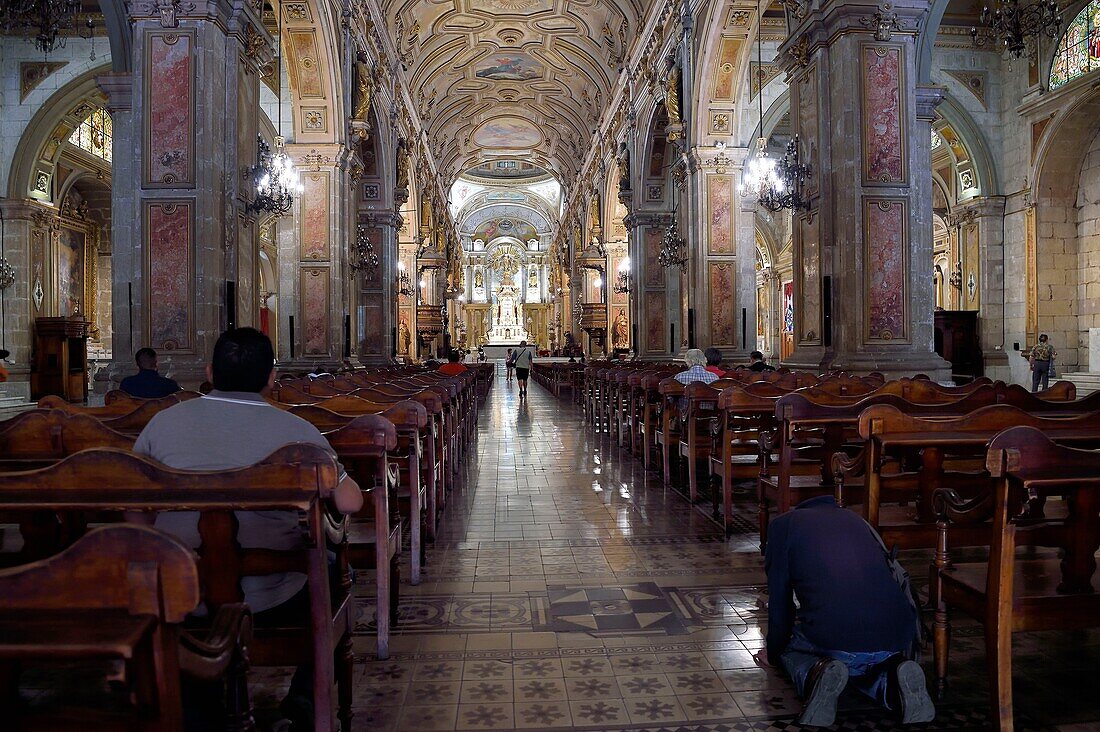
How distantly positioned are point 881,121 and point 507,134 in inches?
1176

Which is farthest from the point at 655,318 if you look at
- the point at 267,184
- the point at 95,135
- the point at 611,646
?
the point at 611,646

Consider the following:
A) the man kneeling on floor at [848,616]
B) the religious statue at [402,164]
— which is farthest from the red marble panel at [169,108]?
the religious statue at [402,164]

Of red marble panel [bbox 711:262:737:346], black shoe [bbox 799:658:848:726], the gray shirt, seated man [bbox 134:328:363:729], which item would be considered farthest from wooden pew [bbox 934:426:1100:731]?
red marble panel [bbox 711:262:737:346]

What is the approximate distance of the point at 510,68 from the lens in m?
27.8

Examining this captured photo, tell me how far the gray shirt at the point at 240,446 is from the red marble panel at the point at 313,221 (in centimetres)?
1248

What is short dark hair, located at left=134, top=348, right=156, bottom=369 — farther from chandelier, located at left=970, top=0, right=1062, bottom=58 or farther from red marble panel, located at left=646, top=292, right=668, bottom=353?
red marble panel, located at left=646, top=292, right=668, bottom=353

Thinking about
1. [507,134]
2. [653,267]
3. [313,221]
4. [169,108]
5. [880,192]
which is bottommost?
[880,192]

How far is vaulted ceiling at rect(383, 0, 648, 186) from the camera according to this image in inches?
870

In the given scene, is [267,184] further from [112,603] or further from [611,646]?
[112,603]

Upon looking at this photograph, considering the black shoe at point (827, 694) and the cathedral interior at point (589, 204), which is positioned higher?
the cathedral interior at point (589, 204)

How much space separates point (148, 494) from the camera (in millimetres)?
1872

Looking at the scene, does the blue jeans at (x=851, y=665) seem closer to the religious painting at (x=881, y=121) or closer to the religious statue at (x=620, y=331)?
the religious painting at (x=881, y=121)

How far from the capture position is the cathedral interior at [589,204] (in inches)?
198

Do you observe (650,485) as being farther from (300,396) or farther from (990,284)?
(990,284)
